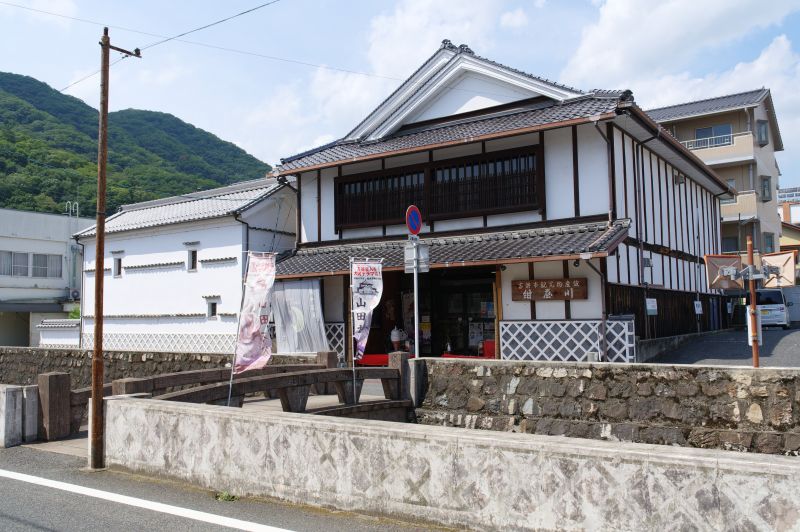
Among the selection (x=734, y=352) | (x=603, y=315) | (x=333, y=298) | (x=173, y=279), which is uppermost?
(x=173, y=279)

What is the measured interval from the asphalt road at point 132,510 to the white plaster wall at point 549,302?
36.9ft

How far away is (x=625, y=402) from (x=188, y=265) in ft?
57.5

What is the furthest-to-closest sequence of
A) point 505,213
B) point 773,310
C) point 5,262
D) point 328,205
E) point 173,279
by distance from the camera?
1. point 5,262
2. point 773,310
3. point 173,279
4. point 328,205
5. point 505,213

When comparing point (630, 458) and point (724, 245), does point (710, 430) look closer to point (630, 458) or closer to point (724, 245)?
point (630, 458)

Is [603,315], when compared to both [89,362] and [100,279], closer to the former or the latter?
[100,279]

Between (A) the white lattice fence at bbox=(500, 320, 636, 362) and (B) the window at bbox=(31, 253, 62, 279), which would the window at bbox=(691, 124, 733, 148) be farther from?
(B) the window at bbox=(31, 253, 62, 279)

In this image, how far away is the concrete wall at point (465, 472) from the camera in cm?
449

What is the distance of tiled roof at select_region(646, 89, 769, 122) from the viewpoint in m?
37.6

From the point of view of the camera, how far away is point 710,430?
10242 mm

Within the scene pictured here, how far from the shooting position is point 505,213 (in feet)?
58.9

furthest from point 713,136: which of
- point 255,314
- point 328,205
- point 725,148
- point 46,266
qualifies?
point 46,266

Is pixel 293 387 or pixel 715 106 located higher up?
pixel 715 106

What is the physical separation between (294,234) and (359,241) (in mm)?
4849

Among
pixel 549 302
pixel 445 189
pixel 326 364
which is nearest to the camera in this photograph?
pixel 326 364
